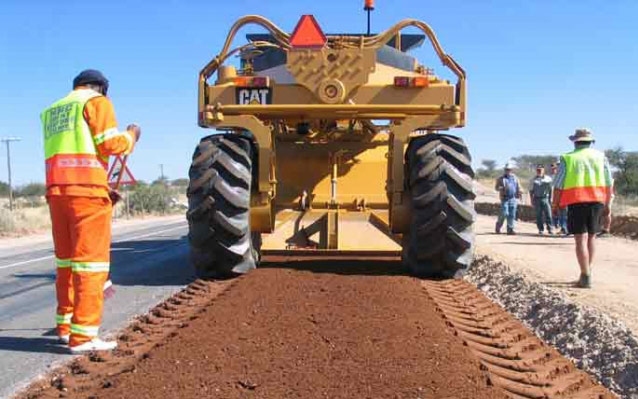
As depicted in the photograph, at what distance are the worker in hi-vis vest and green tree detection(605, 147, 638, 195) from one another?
34101 millimetres

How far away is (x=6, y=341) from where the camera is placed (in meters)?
5.55

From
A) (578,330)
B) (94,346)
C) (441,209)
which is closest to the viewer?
(94,346)

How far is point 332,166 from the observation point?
884cm

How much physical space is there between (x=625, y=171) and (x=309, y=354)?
35.2m

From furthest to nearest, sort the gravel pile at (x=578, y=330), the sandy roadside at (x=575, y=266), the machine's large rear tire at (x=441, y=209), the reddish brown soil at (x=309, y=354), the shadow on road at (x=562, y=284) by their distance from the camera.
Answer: the shadow on road at (x=562, y=284) → the machine's large rear tire at (x=441, y=209) → the sandy roadside at (x=575, y=266) → the gravel pile at (x=578, y=330) → the reddish brown soil at (x=309, y=354)

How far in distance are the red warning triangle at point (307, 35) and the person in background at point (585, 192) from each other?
2.98 meters

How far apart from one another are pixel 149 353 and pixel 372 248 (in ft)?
14.5

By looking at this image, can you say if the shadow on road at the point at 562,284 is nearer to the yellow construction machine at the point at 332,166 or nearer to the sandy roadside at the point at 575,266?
the sandy roadside at the point at 575,266

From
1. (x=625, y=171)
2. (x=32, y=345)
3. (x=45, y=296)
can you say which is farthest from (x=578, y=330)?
(x=625, y=171)

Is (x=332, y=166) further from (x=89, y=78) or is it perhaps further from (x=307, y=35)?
(x=89, y=78)

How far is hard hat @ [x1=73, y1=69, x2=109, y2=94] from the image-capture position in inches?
207

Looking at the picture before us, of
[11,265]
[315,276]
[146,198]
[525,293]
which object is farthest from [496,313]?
[146,198]

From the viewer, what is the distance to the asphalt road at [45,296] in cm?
488

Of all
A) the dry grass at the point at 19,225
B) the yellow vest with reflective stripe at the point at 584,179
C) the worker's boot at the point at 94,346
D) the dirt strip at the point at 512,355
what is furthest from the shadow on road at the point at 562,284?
the dry grass at the point at 19,225
